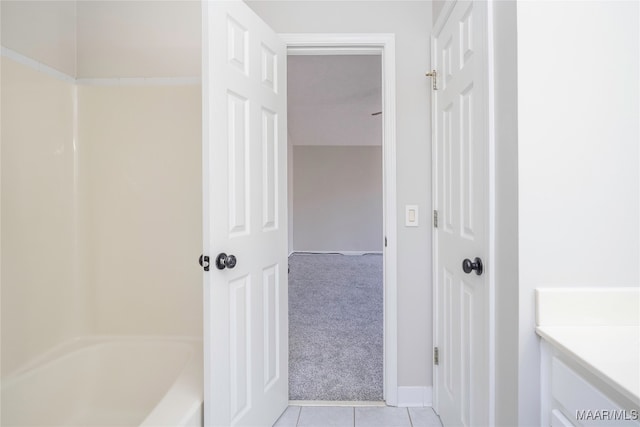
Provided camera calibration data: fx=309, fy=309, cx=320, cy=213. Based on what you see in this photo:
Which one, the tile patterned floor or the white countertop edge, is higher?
the white countertop edge

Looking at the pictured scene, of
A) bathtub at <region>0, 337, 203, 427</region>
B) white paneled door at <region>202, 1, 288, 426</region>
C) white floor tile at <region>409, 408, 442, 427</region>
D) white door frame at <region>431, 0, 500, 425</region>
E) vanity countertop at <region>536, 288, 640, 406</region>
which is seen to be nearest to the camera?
vanity countertop at <region>536, 288, 640, 406</region>

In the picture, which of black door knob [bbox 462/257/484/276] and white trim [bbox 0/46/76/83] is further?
white trim [bbox 0/46/76/83]

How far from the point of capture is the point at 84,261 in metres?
1.83

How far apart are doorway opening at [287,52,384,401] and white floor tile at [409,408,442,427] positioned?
0.69 feet

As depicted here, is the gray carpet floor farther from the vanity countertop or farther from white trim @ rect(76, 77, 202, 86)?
white trim @ rect(76, 77, 202, 86)

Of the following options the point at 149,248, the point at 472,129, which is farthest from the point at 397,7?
the point at 149,248

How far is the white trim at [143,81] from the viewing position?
183cm

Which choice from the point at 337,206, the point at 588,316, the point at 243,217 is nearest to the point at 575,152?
the point at 588,316

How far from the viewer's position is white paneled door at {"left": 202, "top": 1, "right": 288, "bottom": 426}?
120 cm

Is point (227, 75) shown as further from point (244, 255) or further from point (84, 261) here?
point (84, 261)

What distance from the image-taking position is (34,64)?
1.57 m

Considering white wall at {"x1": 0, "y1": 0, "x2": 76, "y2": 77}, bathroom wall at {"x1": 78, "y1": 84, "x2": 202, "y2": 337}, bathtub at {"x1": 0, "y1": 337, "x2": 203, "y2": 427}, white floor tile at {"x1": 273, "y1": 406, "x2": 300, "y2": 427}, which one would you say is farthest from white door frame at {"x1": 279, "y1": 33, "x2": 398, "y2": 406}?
white wall at {"x1": 0, "y1": 0, "x2": 76, "y2": 77}

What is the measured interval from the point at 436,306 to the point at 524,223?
0.94 meters

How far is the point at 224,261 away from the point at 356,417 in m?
1.20
